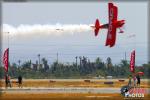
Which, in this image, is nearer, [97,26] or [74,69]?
[97,26]

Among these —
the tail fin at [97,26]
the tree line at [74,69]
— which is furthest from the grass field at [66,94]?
the tree line at [74,69]

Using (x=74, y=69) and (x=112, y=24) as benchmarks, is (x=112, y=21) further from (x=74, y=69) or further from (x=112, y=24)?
(x=74, y=69)

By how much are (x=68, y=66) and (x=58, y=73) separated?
652 cm

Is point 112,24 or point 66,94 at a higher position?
point 112,24

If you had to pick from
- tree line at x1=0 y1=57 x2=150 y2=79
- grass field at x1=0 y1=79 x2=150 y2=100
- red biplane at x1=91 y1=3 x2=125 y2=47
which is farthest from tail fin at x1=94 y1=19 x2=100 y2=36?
tree line at x1=0 y1=57 x2=150 y2=79

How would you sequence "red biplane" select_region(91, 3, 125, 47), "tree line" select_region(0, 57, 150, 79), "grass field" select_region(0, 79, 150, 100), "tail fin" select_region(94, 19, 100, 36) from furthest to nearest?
1. "tree line" select_region(0, 57, 150, 79)
2. "tail fin" select_region(94, 19, 100, 36)
3. "red biplane" select_region(91, 3, 125, 47)
4. "grass field" select_region(0, 79, 150, 100)

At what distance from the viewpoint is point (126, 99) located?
47844 mm

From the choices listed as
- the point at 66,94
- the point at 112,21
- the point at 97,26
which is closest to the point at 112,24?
the point at 112,21

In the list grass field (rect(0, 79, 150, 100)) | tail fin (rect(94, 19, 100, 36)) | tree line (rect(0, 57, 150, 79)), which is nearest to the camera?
grass field (rect(0, 79, 150, 100))

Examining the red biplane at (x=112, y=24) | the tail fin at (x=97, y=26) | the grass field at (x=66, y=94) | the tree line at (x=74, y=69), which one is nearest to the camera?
the grass field at (x=66, y=94)

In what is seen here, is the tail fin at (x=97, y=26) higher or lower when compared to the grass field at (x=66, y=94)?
higher

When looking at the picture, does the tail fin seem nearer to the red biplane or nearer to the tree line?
the red biplane

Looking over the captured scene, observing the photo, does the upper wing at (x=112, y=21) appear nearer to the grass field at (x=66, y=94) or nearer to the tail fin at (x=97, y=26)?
the tail fin at (x=97, y=26)

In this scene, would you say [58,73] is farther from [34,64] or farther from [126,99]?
[126,99]
